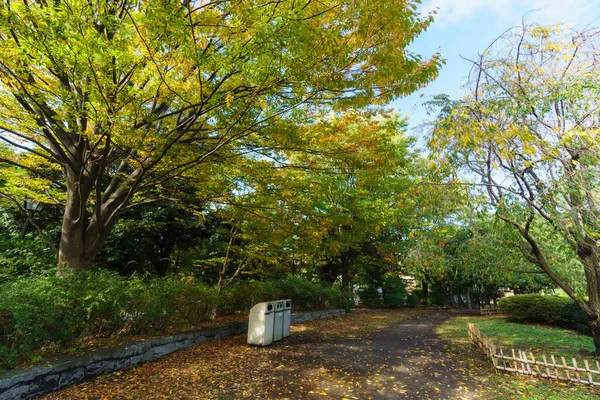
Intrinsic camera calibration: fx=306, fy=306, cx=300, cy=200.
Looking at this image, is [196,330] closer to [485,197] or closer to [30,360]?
[30,360]

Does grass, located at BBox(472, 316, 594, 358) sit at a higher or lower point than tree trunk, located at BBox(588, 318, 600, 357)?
lower

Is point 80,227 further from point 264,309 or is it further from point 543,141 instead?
point 543,141

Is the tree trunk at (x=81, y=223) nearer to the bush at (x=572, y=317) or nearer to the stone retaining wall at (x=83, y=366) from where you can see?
the stone retaining wall at (x=83, y=366)

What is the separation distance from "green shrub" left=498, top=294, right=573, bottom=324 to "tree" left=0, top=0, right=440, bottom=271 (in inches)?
457

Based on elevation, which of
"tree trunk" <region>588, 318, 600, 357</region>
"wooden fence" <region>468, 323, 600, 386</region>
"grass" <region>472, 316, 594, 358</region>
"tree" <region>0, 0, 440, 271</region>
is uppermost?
"tree" <region>0, 0, 440, 271</region>

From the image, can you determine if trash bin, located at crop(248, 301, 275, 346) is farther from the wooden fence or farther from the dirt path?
the wooden fence

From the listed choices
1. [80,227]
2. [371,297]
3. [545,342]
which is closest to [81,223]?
[80,227]

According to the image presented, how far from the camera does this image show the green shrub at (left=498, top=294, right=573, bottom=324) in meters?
11.2

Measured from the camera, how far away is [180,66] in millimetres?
5055

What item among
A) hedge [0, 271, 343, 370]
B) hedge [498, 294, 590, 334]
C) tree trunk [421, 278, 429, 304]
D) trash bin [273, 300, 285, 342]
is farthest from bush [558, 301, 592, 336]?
tree trunk [421, 278, 429, 304]

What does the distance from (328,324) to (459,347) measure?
467cm

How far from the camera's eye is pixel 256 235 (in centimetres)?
831

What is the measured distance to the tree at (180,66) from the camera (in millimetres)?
3395

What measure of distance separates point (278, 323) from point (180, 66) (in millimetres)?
5806
